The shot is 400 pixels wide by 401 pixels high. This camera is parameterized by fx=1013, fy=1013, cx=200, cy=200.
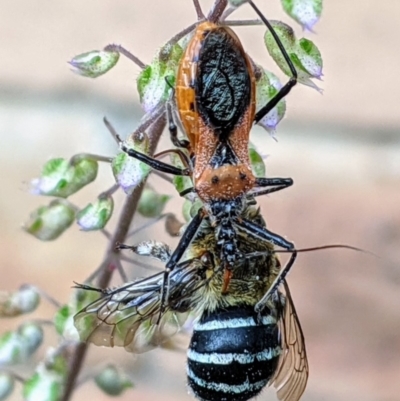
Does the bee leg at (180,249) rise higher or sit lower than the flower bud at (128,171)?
lower

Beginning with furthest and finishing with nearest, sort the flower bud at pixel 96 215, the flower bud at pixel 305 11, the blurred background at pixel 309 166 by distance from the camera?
the blurred background at pixel 309 166 < the flower bud at pixel 96 215 < the flower bud at pixel 305 11

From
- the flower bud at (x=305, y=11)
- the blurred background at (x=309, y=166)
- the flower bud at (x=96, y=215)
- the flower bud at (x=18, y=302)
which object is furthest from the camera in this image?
the blurred background at (x=309, y=166)

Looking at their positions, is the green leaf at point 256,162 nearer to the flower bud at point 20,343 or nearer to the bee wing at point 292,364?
the bee wing at point 292,364

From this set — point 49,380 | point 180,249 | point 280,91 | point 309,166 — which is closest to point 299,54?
point 280,91

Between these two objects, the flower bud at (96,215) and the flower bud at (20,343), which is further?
the flower bud at (20,343)

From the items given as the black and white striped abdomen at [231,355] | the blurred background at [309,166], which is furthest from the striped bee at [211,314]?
the blurred background at [309,166]

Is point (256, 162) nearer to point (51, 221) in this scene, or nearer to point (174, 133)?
point (174, 133)

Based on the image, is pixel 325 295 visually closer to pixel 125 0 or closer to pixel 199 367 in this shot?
pixel 125 0

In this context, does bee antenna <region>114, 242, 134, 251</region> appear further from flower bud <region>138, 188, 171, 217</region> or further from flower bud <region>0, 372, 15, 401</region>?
flower bud <region>0, 372, 15, 401</region>
